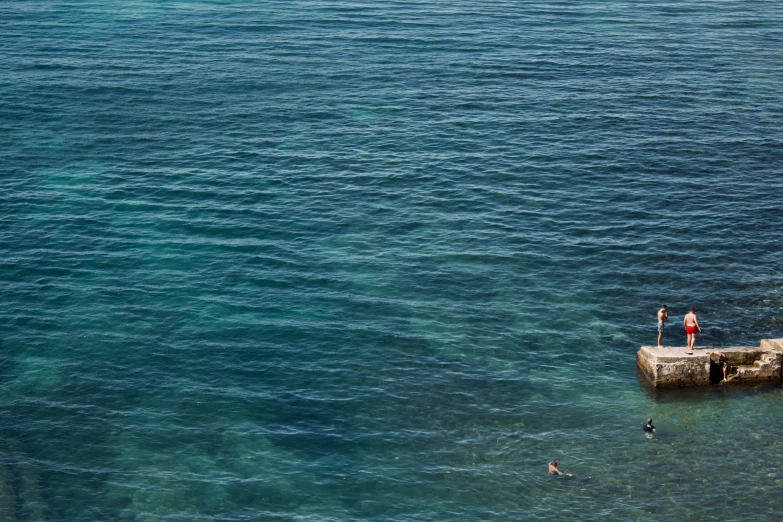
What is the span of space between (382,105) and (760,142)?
40370mm

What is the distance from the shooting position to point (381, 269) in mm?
75812

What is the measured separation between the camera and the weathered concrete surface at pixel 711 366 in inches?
2375

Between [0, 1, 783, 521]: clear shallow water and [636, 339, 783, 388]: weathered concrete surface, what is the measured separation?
1.14 metres

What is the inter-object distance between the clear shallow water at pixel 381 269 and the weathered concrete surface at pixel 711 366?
1.14 meters

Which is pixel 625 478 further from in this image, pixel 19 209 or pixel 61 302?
Answer: pixel 19 209

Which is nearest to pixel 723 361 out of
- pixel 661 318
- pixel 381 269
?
pixel 661 318

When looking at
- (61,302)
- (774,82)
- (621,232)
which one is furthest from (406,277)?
(774,82)

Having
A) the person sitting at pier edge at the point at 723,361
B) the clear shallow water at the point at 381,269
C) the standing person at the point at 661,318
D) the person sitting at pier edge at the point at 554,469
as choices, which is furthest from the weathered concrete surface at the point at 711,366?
the person sitting at pier edge at the point at 554,469

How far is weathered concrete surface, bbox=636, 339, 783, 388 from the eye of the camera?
60.3m

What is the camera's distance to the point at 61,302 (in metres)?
71.9

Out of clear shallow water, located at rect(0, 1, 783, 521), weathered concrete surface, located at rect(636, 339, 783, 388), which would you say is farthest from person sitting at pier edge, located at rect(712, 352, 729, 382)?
clear shallow water, located at rect(0, 1, 783, 521)

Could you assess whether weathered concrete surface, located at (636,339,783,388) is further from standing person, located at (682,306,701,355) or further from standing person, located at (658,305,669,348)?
standing person, located at (658,305,669,348)

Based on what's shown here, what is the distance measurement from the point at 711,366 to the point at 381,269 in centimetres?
2666

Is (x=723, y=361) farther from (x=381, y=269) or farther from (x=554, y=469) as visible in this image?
(x=381, y=269)
